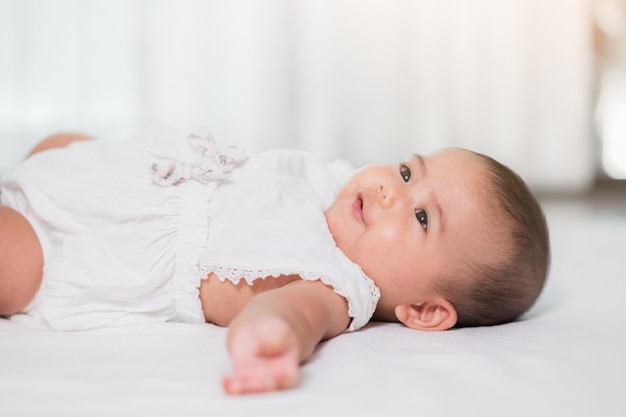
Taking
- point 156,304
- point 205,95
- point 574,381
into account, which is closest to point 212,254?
point 156,304

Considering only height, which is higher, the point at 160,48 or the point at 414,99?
the point at 160,48

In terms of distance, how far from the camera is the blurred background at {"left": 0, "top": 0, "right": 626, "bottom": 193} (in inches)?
112

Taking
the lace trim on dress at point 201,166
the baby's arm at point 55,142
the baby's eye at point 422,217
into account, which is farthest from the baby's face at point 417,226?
the baby's arm at point 55,142

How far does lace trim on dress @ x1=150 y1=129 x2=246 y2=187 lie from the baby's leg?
24 cm

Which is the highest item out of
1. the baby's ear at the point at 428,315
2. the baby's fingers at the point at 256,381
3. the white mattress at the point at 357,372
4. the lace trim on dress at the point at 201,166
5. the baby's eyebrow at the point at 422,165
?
the baby's eyebrow at the point at 422,165

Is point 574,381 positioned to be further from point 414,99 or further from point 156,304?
point 414,99

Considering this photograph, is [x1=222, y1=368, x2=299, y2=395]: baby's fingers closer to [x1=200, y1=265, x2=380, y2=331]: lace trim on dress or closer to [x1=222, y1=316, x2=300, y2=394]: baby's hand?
[x1=222, y1=316, x2=300, y2=394]: baby's hand

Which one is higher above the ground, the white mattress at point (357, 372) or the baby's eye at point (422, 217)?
the baby's eye at point (422, 217)

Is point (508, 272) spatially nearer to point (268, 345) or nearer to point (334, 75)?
point (268, 345)

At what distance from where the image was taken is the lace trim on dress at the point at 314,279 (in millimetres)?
1093

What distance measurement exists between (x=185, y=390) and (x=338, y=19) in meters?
2.54

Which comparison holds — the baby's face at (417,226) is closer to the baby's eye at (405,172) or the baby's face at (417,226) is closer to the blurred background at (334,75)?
the baby's eye at (405,172)

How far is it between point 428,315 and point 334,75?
6.80 feet

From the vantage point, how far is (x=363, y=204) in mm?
Result: 1241
